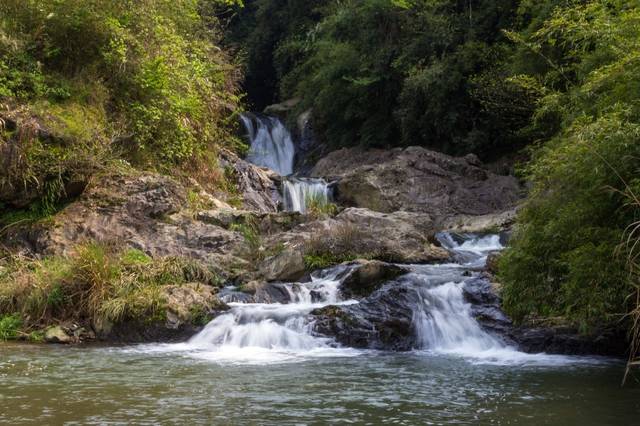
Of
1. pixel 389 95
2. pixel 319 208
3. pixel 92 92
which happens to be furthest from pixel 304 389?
pixel 389 95

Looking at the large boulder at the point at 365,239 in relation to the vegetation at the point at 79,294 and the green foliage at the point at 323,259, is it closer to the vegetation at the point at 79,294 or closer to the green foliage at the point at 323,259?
the green foliage at the point at 323,259

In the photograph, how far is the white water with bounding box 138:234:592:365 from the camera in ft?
37.4

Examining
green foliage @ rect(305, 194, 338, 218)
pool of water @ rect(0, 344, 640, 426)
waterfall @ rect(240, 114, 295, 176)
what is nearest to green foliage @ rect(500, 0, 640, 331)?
pool of water @ rect(0, 344, 640, 426)

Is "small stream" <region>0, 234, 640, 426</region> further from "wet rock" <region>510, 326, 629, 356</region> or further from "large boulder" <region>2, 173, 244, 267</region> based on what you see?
"large boulder" <region>2, 173, 244, 267</region>

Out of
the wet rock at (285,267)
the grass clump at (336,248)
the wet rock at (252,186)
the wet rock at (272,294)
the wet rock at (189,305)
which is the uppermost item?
the wet rock at (252,186)

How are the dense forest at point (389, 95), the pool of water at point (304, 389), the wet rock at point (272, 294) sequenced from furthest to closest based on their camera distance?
the wet rock at point (272, 294)
the dense forest at point (389, 95)
the pool of water at point (304, 389)

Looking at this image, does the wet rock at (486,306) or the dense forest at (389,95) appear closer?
the dense forest at (389,95)

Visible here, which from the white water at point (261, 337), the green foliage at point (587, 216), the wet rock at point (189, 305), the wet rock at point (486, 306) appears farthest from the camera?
the wet rock at point (189, 305)

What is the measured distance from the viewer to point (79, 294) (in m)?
12.8

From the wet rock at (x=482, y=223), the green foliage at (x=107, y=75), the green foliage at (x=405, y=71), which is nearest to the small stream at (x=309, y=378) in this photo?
the green foliage at (x=107, y=75)

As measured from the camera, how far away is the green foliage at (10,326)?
12.3 meters

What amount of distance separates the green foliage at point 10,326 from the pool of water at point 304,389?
0.67 metres

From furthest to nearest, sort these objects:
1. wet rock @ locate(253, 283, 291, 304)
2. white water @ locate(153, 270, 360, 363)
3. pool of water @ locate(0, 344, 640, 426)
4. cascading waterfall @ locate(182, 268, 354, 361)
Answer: wet rock @ locate(253, 283, 291, 304), cascading waterfall @ locate(182, 268, 354, 361), white water @ locate(153, 270, 360, 363), pool of water @ locate(0, 344, 640, 426)

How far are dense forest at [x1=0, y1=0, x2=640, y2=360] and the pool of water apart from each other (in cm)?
91
